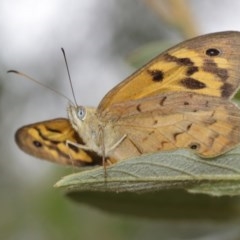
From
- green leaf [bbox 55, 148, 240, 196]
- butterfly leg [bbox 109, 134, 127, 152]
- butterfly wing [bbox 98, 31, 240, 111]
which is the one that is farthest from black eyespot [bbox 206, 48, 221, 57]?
green leaf [bbox 55, 148, 240, 196]

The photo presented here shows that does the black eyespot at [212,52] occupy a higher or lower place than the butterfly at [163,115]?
higher

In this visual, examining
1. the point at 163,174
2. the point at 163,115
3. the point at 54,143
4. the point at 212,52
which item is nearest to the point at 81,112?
the point at 54,143

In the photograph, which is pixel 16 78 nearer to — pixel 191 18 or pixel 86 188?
pixel 191 18

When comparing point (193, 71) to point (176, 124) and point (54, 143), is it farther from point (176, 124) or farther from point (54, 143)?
point (54, 143)

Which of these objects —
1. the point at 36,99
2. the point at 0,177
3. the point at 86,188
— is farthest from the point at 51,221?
the point at 36,99

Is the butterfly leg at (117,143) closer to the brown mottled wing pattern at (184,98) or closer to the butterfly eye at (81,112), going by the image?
the brown mottled wing pattern at (184,98)

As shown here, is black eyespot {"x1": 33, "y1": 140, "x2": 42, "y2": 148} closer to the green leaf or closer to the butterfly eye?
the butterfly eye

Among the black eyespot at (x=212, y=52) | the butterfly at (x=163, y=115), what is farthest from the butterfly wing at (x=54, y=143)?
the black eyespot at (x=212, y=52)
